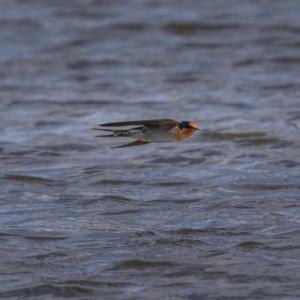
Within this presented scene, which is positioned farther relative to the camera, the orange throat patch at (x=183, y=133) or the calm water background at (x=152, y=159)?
the orange throat patch at (x=183, y=133)

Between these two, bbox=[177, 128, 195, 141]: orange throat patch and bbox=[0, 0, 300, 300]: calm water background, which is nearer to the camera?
bbox=[0, 0, 300, 300]: calm water background

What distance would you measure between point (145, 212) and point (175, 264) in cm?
101

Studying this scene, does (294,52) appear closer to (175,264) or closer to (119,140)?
(119,140)

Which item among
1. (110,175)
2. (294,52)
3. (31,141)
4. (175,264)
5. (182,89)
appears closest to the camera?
(175,264)

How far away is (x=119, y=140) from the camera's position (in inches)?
315

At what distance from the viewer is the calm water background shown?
4727mm

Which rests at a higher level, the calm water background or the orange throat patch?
the orange throat patch

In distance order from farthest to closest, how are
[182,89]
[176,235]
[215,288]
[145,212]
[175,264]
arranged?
1. [182,89]
2. [145,212]
3. [176,235]
4. [175,264]
5. [215,288]

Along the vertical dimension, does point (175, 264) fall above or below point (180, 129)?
below

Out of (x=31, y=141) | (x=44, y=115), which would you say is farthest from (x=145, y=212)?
(x=44, y=115)

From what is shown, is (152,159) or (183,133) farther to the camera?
(152,159)

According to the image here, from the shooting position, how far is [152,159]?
7.21 metres

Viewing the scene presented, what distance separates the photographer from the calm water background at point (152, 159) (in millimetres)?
4727

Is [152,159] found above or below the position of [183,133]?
below
